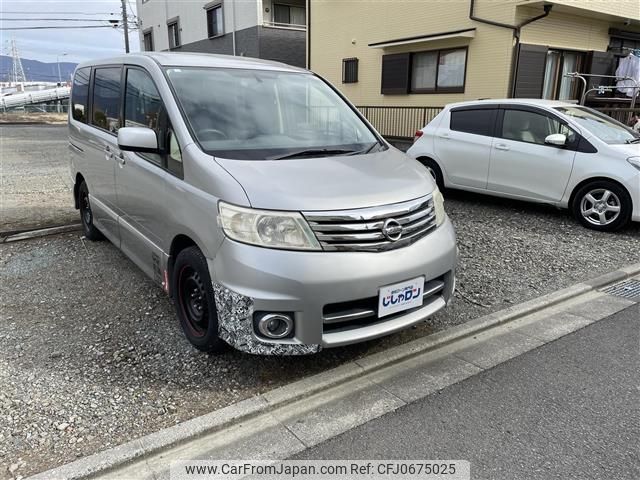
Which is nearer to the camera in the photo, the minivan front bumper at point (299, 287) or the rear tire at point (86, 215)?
the minivan front bumper at point (299, 287)

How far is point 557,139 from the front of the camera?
243 inches

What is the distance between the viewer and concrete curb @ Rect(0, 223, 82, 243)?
17.5 ft

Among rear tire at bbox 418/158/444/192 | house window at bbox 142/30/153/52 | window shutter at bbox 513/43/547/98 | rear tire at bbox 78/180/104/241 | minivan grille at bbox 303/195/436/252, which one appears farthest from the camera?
house window at bbox 142/30/153/52

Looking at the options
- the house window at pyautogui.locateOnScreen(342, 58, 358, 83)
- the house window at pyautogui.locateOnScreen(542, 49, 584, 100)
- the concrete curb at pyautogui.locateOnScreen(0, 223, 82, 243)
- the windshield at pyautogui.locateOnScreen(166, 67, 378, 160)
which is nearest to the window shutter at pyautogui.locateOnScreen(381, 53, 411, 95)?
the house window at pyautogui.locateOnScreen(342, 58, 358, 83)

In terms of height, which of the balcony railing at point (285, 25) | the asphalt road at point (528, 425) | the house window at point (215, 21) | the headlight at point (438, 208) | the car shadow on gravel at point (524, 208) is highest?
the house window at point (215, 21)

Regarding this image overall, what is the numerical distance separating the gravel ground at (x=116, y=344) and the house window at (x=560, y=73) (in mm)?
7574

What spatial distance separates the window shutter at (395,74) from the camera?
524 inches

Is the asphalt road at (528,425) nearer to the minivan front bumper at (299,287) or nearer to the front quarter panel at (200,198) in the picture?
the minivan front bumper at (299,287)

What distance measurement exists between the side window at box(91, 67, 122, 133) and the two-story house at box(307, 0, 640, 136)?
9.13 m

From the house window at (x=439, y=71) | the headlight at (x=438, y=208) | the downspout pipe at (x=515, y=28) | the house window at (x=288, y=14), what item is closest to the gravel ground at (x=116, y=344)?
the headlight at (x=438, y=208)

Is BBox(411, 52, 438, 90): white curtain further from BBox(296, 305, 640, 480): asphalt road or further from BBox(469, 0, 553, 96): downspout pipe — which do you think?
BBox(296, 305, 640, 480): asphalt road

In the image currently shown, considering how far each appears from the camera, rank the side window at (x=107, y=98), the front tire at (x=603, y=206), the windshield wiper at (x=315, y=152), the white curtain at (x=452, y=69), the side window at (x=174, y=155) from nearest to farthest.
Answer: the side window at (x=174, y=155), the windshield wiper at (x=315, y=152), the side window at (x=107, y=98), the front tire at (x=603, y=206), the white curtain at (x=452, y=69)

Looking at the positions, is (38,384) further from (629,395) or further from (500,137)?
(500,137)

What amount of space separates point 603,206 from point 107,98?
18.4 feet
